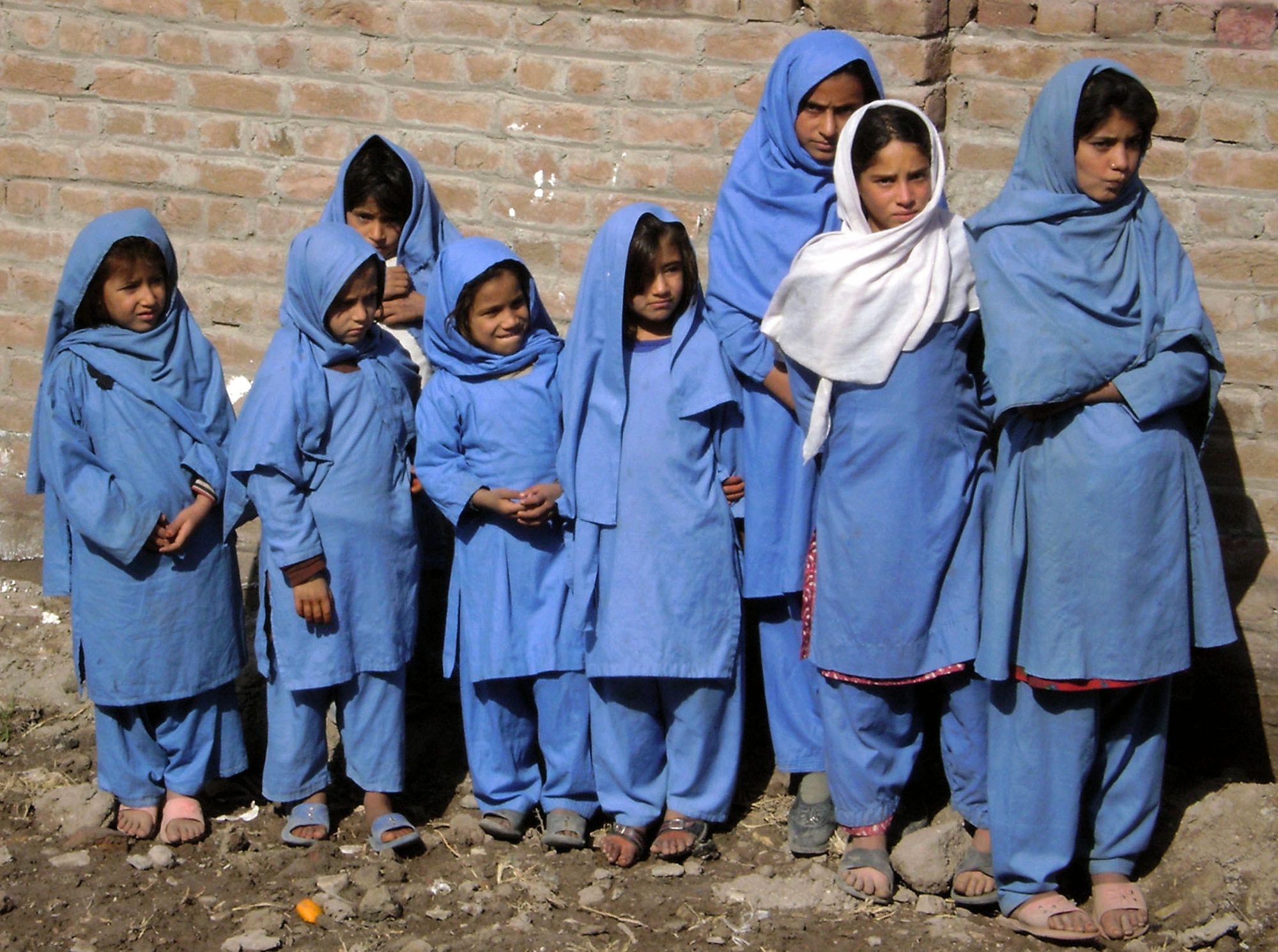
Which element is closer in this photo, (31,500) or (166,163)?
(166,163)

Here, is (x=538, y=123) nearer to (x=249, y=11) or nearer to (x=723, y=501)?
(x=249, y=11)

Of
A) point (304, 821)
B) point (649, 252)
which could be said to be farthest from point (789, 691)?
point (304, 821)

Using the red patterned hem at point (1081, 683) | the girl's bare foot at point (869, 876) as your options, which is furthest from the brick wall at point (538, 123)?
the girl's bare foot at point (869, 876)

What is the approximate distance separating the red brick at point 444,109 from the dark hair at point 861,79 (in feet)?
4.23

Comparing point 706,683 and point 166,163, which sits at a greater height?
point 166,163

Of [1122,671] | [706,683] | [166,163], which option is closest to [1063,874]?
[1122,671]

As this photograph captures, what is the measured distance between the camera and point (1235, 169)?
13.2 feet

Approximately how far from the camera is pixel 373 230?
4.23m

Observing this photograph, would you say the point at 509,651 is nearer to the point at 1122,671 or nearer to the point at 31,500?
the point at 1122,671

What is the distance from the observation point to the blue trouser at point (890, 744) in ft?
11.5

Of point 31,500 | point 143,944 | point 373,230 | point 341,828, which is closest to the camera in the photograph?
point 143,944

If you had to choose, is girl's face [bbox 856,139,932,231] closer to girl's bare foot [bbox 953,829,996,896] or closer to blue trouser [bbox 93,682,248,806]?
girl's bare foot [bbox 953,829,996,896]

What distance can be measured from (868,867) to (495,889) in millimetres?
934

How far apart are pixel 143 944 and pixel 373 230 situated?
6.63ft
